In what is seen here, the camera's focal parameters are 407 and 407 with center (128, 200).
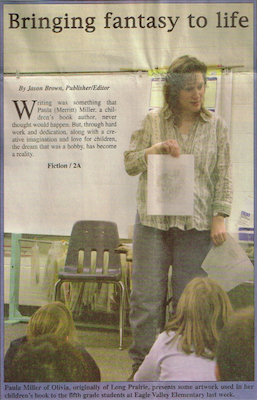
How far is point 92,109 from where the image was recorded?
5.22 feet

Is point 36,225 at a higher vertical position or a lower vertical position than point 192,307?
higher

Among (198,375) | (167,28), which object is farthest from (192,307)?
(167,28)

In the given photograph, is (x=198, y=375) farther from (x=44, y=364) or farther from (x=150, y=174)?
(x=150, y=174)

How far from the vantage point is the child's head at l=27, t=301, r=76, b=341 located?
1600mm

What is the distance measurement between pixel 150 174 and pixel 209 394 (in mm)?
872

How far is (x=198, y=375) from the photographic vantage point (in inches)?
61.1

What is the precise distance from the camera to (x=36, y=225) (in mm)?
1620

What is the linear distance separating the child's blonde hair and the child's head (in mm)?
385

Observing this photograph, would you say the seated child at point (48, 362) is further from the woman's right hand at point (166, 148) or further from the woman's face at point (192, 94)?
the woman's face at point (192, 94)

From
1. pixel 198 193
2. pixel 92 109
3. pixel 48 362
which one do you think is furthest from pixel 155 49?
pixel 48 362

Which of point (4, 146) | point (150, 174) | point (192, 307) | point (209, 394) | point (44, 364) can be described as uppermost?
point (4, 146)

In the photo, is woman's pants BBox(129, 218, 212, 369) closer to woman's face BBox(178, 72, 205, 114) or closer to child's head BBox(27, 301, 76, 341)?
child's head BBox(27, 301, 76, 341)

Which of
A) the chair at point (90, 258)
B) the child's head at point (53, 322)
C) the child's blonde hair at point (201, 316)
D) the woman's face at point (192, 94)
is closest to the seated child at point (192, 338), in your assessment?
the child's blonde hair at point (201, 316)

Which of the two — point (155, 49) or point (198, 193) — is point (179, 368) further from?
point (155, 49)
